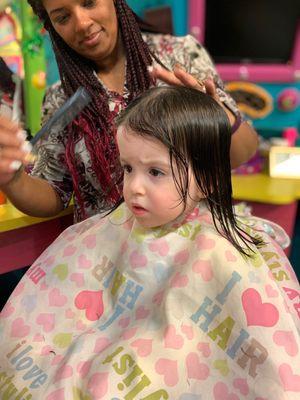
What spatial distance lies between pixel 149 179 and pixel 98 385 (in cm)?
34

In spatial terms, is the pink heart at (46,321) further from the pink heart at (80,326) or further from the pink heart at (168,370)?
the pink heart at (168,370)

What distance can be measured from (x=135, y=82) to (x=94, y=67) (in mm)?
109

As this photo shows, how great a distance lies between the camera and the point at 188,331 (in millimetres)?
779

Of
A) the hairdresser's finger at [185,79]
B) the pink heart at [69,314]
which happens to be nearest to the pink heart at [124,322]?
the pink heart at [69,314]

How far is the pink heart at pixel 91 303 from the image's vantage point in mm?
912

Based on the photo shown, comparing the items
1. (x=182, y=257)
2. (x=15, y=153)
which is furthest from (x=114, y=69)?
(x=182, y=257)

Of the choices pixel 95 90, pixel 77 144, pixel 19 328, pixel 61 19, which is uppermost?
pixel 61 19

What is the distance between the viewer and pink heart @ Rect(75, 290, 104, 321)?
0.91 meters

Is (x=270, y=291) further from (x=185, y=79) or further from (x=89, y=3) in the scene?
(x=89, y=3)

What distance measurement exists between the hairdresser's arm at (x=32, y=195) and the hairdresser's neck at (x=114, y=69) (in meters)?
0.29

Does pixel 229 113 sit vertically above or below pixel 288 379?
above

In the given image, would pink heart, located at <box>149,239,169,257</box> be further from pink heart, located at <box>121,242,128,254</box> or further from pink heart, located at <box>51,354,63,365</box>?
pink heart, located at <box>51,354,63,365</box>

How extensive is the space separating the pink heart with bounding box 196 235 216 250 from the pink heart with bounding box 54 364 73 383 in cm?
31

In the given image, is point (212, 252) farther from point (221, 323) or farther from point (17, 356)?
point (17, 356)
